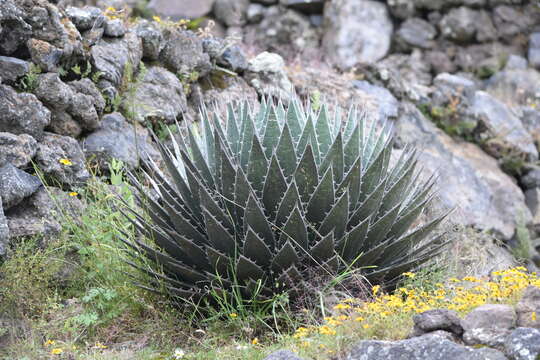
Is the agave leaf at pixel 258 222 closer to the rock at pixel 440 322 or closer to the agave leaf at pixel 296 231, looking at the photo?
the agave leaf at pixel 296 231

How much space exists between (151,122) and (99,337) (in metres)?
2.33

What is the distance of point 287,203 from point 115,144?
2.00 meters

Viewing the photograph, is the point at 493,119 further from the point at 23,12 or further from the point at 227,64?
the point at 23,12

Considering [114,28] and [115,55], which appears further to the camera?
[114,28]

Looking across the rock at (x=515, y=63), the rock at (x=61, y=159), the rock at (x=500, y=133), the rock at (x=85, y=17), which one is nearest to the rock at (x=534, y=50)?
the rock at (x=515, y=63)

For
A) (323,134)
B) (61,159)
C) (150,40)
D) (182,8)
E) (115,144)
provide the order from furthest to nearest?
(182,8) < (150,40) < (115,144) < (61,159) < (323,134)

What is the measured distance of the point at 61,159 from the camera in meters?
4.62

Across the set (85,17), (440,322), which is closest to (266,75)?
(85,17)

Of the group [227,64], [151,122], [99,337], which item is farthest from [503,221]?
[99,337]

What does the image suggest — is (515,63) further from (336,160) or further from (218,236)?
(218,236)

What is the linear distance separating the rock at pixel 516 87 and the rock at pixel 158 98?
542 centimetres

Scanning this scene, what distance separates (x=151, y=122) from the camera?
19.2 ft

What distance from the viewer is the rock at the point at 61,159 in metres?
4.62

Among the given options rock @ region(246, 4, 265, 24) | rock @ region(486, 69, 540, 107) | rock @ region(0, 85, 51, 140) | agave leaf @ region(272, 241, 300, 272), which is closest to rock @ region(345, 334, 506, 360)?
agave leaf @ region(272, 241, 300, 272)
